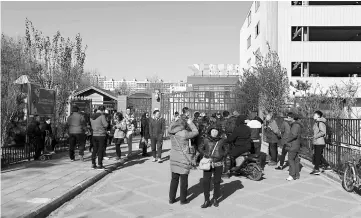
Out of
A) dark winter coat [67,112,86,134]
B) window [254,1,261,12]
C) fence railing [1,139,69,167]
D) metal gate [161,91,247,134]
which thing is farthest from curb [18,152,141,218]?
window [254,1,261,12]

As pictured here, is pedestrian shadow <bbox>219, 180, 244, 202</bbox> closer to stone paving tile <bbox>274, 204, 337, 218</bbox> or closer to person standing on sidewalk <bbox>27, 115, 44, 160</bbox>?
stone paving tile <bbox>274, 204, 337, 218</bbox>

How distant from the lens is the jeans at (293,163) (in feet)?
31.5

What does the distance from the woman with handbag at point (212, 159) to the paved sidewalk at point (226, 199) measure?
0.31 meters

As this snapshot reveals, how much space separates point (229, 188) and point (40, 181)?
457cm

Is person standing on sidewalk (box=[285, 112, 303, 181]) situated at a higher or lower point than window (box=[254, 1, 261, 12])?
lower

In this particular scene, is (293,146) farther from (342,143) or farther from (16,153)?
(16,153)

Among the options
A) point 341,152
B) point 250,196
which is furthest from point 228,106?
point 250,196

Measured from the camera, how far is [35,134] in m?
11.6

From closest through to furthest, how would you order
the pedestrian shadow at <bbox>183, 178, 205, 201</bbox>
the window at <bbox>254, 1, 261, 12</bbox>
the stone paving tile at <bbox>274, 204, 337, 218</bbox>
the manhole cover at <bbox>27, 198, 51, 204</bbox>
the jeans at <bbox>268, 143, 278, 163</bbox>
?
the stone paving tile at <bbox>274, 204, 337, 218</bbox>
the manhole cover at <bbox>27, 198, 51, 204</bbox>
the pedestrian shadow at <bbox>183, 178, 205, 201</bbox>
the jeans at <bbox>268, 143, 278, 163</bbox>
the window at <bbox>254, 1, 261, 12</bbox>

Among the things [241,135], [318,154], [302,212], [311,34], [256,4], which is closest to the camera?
[302,212]

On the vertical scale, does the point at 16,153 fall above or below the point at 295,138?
below

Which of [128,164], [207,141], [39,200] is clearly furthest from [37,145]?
[207,141]

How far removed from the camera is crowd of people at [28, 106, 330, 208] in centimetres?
686

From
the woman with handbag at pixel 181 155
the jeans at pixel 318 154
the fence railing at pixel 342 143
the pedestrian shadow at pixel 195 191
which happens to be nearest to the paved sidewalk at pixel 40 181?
the woman with handbag at pixel 181 155
